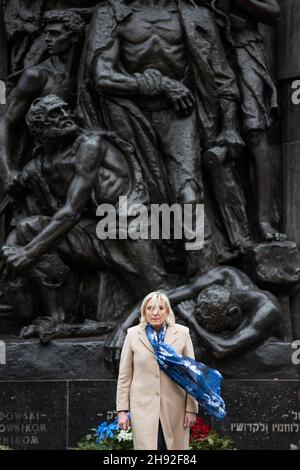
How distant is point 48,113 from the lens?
1323cm

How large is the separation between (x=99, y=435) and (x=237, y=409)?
2.68 m

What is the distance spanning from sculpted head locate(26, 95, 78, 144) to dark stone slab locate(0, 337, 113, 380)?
2.45 m

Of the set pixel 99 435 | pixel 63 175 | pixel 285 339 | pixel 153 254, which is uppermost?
pixel 63 175

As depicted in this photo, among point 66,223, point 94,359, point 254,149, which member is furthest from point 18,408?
point 254,149

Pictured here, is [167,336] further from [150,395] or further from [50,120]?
[50,120]

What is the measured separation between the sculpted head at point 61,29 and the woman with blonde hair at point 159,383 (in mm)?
5515

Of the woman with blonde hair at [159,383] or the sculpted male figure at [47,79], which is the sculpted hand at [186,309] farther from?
the woman with blonde hair at [159,383]

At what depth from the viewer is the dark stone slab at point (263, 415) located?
41.3ft

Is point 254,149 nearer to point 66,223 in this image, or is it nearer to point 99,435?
point 66,223

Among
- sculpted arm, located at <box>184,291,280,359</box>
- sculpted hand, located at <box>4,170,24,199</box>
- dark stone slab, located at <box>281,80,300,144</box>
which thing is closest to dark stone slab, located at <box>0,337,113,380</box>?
sculpted arm, located at <box>184,291,280,359</box>

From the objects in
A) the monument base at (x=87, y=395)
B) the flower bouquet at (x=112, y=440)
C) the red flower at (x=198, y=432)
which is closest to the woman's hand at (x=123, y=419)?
the flower bouquet at (x=112, y=440)

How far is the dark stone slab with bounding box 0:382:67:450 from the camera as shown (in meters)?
12.7

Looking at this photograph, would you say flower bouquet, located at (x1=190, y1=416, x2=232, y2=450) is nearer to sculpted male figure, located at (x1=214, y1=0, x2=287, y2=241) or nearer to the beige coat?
the beige coat

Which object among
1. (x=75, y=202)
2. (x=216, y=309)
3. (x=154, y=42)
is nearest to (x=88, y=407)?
(x=216, y=309)
